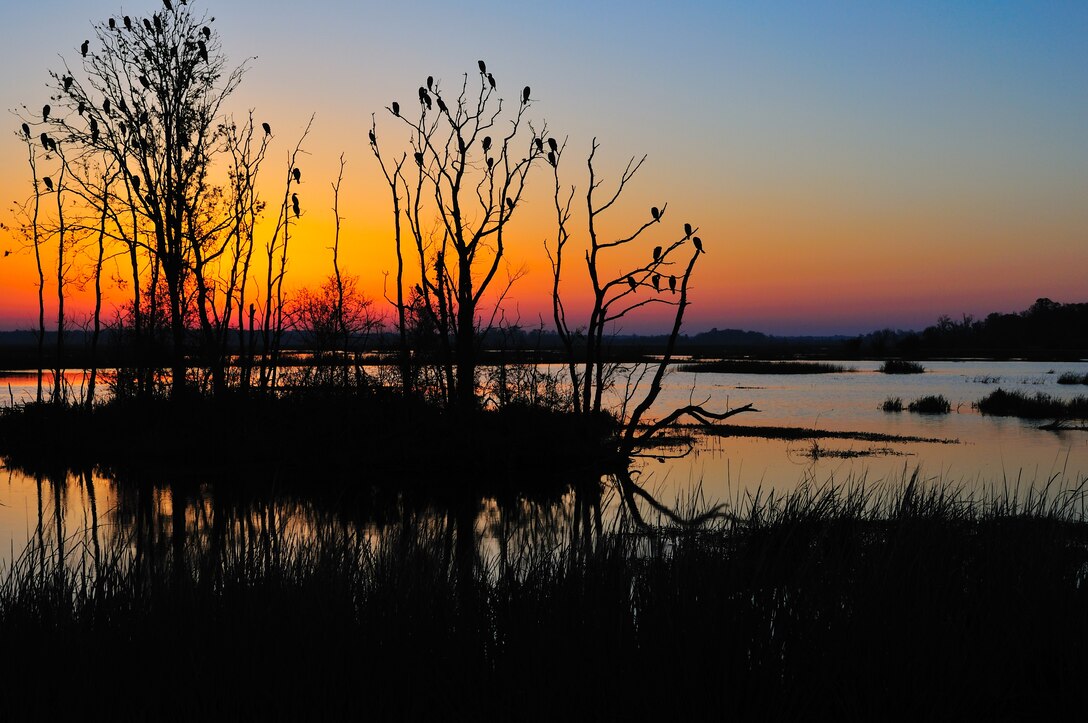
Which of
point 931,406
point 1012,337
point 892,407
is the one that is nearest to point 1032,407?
point 931,406

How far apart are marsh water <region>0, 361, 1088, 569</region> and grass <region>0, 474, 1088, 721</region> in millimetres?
743

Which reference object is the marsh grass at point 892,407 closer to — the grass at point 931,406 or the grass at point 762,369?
the grass at point 931,406

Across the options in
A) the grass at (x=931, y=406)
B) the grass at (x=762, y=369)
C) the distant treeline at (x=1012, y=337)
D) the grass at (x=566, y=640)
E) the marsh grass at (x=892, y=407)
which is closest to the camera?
the grass at (x=566, y=640)

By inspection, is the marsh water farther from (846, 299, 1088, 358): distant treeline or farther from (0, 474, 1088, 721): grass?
(846, 299, 1088, 358): distant treeline

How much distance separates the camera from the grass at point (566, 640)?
16.9 ft

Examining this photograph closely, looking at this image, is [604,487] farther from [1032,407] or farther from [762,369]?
[762,369]

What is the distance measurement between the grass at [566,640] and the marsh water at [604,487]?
Answer: 2.44 ft

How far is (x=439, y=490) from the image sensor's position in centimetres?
1670

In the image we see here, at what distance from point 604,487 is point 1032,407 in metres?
18.6

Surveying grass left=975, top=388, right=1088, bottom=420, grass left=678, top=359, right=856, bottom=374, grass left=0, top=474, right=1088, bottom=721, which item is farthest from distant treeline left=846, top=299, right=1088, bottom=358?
grass left=0, top=474, right=1088, bottom=721

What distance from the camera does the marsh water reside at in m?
11.1

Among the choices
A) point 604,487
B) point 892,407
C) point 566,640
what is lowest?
point 604,487

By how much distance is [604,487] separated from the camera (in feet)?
55.8

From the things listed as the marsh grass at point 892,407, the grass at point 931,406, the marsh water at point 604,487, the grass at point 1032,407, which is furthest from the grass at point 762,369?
the grass at point 1032,407
